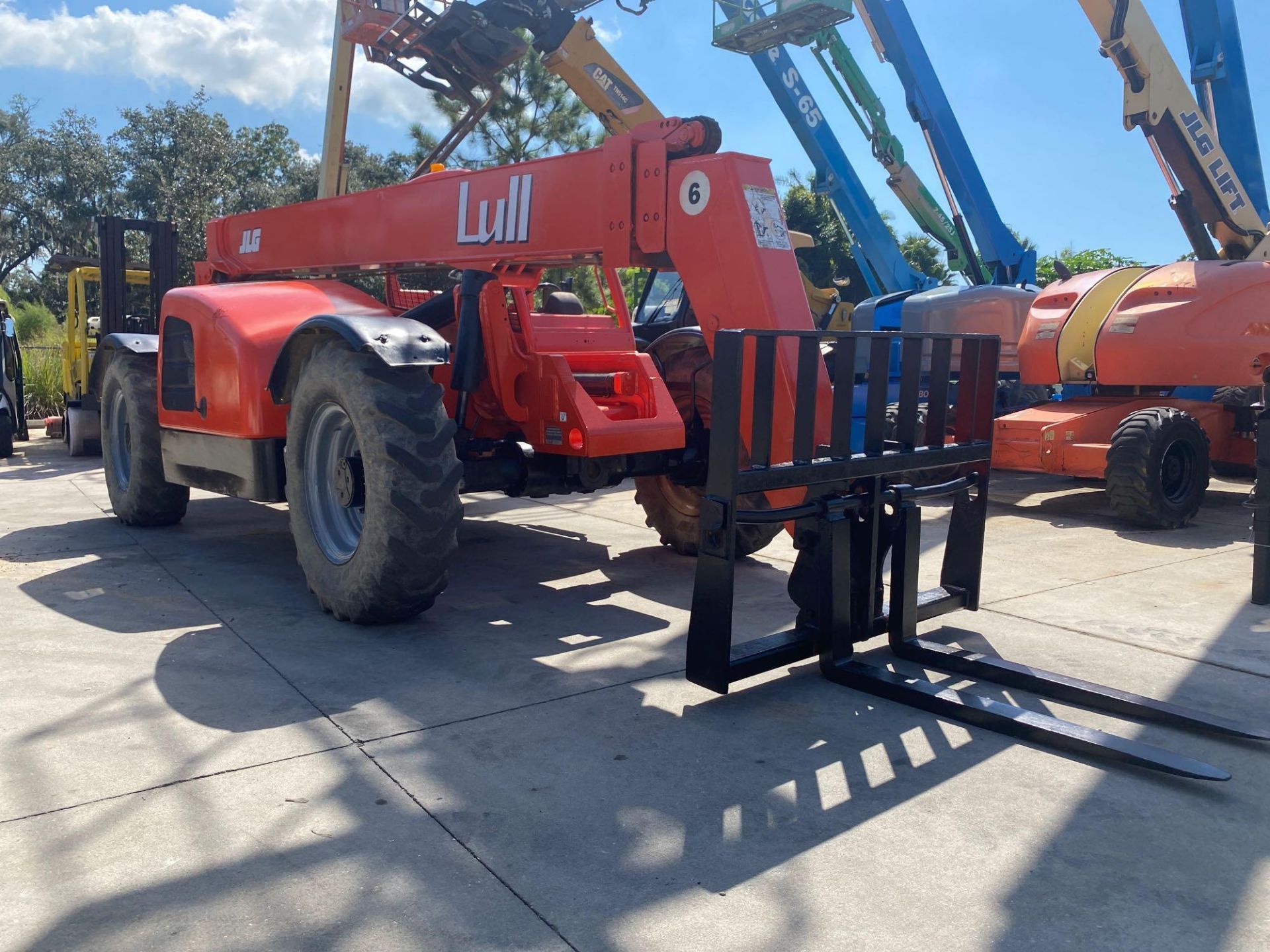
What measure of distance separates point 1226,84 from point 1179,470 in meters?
7.04

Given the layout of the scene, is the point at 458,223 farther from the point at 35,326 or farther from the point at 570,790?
the point at 35,326

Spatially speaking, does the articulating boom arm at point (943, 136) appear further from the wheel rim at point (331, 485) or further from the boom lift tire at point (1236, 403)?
the wheel rim at point (331, 485)

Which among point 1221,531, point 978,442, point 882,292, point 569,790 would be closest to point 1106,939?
point 569,790

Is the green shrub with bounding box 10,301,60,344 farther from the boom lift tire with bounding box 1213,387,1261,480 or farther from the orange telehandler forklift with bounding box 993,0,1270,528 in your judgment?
the boom lift tire with bounding box 1213,387,1261,480

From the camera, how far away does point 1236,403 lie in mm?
9906

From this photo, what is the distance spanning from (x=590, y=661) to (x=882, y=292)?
14389 mm

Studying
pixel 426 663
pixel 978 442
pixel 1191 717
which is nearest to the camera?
pixel 1191 717

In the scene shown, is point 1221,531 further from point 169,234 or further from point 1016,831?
point 169,234

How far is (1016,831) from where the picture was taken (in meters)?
3.06

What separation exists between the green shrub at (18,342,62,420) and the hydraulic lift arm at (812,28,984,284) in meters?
13.3

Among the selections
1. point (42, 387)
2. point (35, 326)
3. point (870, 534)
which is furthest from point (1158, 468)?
point (35, 326)

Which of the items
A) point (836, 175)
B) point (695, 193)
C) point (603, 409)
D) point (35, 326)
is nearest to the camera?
point (695, 193)

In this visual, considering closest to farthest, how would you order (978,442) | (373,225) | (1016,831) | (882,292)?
(1016,831), (978,442), (373,225), (882,292)

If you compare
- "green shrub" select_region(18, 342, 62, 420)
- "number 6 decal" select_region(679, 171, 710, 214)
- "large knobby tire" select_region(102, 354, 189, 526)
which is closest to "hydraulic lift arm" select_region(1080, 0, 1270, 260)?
"number 6 decal" select_region(679, 171, 710, 214)
